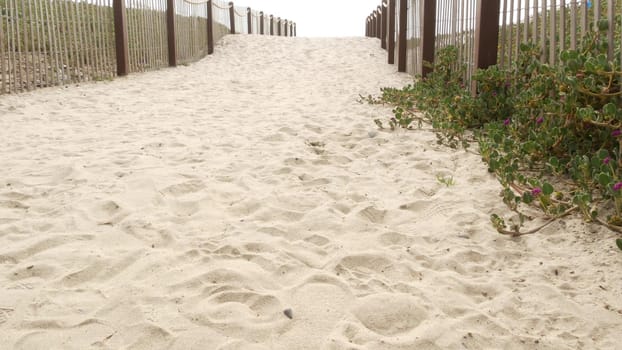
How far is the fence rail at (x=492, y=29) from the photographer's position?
3.21 m

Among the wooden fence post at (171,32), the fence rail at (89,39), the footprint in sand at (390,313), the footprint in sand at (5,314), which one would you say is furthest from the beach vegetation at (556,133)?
the wooden fence post at (171,32)

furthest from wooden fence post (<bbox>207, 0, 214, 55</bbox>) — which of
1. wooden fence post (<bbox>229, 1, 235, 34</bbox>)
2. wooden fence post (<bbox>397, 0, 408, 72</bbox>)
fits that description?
wooden fence post (<bbox>397, 0, 408, 72</bbox>)

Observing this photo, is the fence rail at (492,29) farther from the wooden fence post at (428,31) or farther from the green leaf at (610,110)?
the green leaf at (610,110)

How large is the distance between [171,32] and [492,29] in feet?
23.9

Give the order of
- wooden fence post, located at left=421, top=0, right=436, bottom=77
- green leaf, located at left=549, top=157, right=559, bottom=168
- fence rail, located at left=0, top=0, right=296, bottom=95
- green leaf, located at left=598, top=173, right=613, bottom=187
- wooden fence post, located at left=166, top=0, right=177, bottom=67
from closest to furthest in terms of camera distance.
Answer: green leaf, located at left=598, top=173, right=613, bottom=187, green leaf, located at left=549, top=157, right=559, bottom=168, fence rail, located at left=0, top=0, right=296, bottom=95, wooden fence post, located at left=421, top=0, right=436, bottom=77, wooden fence post, located at left=166, top=0, right=177, bottom=67

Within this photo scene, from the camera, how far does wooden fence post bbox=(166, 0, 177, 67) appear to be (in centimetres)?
1014

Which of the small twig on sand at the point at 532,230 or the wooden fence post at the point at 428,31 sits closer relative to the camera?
the small twig on sand at the point at 532,230

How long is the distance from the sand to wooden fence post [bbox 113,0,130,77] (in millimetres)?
4349

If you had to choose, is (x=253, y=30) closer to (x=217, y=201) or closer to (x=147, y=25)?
(x=147, y=25)

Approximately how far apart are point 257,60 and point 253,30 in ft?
26.5

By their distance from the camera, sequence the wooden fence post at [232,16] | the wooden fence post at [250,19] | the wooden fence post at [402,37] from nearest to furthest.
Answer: the wooden fence post at [402,37]
the wooden fence post at [232,16]
the wooden fence post at [250,19]

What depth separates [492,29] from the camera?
15.4 feet

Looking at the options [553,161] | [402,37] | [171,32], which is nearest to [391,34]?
[402,37]

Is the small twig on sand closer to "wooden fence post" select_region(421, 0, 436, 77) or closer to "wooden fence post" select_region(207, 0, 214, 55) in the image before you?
"wooden fence post" select_region(421, 0, 436, 77)
